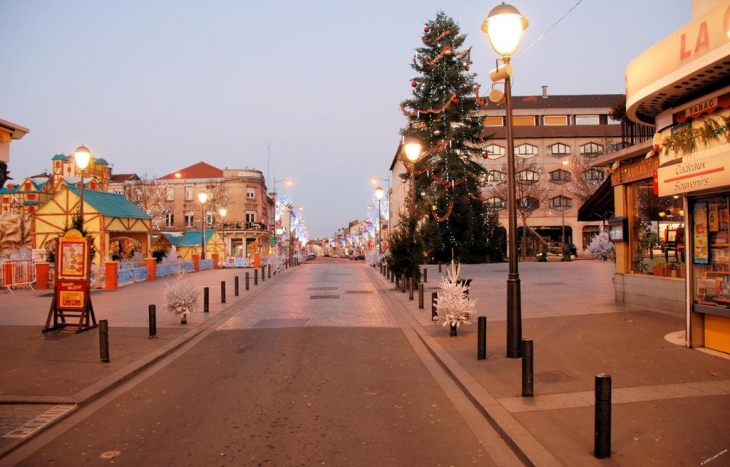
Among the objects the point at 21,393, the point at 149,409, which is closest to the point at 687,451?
the point at 149,409

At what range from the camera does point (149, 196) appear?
71688mm

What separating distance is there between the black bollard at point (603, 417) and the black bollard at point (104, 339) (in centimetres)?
769

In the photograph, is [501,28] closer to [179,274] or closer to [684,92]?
[684,92]

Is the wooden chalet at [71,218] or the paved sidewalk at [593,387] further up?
the wooden chalet at [71,218]

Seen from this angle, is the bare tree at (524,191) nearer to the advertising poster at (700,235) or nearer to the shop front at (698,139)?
the shop front at (698,139)

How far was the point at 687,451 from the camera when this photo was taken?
517cm

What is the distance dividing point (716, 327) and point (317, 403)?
6506mm

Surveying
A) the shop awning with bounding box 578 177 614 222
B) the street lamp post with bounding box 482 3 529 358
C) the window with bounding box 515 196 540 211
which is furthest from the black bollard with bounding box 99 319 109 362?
the window with bounding box 515 196 540 211

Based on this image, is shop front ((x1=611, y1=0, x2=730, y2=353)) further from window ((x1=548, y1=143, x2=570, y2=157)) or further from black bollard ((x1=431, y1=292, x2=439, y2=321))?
window ((x1=548, y1=143, x2=570, y2=157))

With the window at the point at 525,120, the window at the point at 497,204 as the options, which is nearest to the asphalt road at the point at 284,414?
the window at the point at 497,204

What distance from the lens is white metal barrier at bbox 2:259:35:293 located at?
24.4 m

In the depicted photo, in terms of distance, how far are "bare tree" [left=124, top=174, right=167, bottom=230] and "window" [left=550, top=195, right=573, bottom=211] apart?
47966 mm

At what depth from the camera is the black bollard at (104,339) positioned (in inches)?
376

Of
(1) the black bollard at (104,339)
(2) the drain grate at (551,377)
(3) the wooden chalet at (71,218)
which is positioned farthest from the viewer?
(3) the wooden chalet at (71,218)
